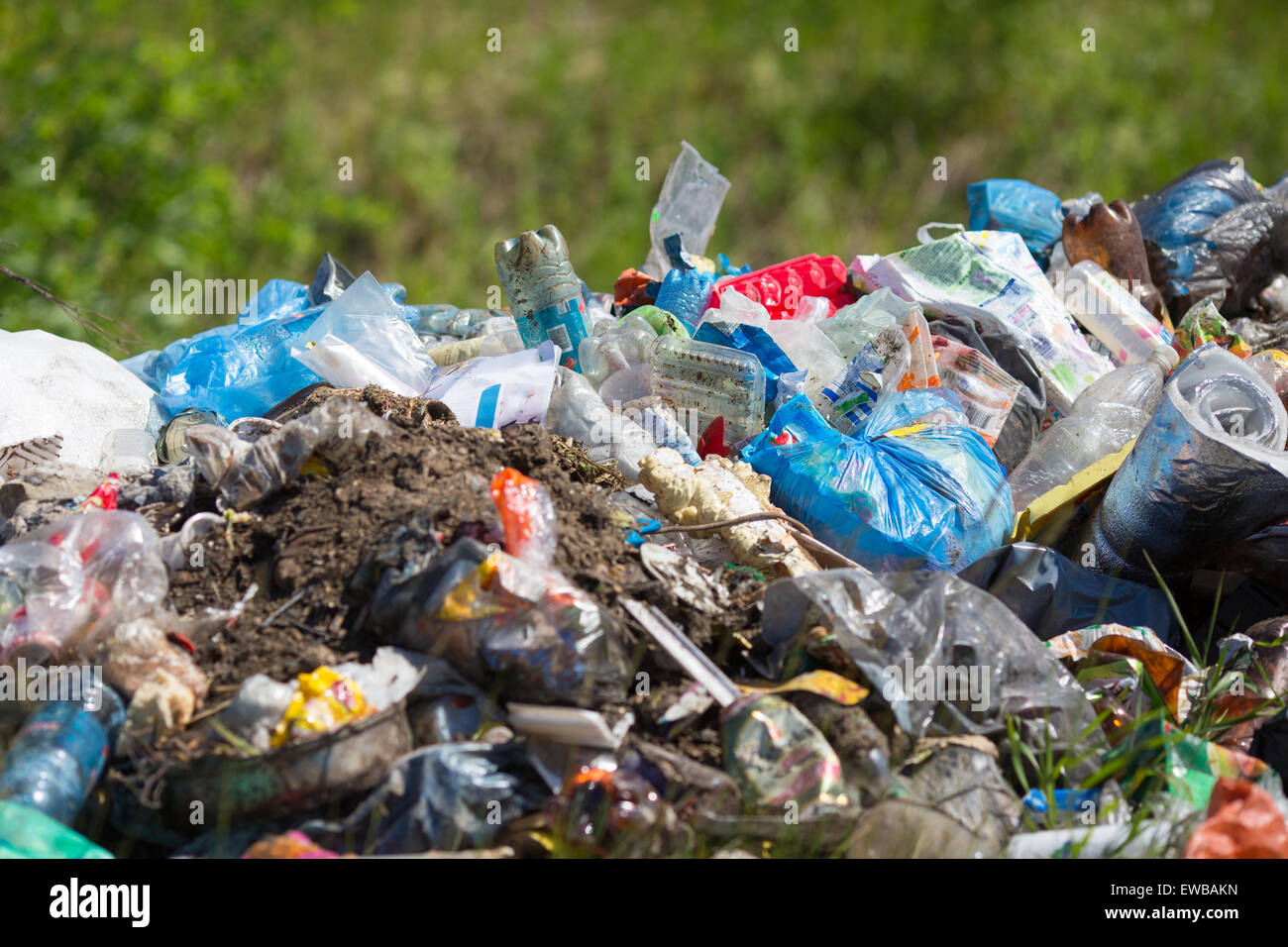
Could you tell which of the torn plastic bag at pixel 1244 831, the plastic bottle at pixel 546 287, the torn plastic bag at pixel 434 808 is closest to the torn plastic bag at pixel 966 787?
the torn plastic bag at pixel 1244 831

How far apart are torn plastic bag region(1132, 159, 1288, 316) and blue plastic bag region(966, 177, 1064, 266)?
31 cm

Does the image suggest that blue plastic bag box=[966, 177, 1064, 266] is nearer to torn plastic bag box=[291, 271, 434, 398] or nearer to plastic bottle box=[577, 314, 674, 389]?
plastic bottle box=[577, 314, 674, 389]

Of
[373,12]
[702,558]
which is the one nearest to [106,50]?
[373,12]

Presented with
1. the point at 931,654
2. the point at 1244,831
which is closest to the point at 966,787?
the point at 931,654

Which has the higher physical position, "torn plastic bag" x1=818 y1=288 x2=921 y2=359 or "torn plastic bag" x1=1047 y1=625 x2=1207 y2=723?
"torn plastic bag" x1=818 y1=288 x2=921 y2=359

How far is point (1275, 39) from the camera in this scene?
9.48 meters

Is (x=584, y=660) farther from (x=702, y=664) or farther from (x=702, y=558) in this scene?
(x=702, y=558)

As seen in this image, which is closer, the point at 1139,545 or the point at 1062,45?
the point at 1139,545

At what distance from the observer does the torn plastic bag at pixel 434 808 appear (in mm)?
1796

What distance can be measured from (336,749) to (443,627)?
0.94 ft

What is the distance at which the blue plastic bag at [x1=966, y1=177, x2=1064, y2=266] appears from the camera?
395 cm

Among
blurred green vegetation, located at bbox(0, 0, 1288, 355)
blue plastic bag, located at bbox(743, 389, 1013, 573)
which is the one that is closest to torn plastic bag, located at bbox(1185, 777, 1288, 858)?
blue plastic bag, located at bbox(743, 389, 1013, 573)

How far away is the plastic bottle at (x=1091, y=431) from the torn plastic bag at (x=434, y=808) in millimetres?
1698

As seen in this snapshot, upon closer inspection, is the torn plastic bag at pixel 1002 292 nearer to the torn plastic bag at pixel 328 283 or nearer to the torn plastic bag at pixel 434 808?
the torn plastic bag at pixel 328 283
